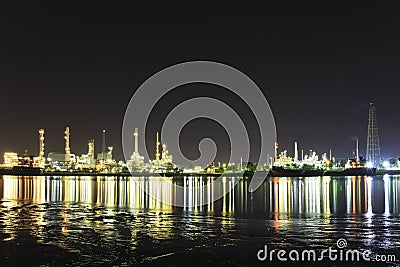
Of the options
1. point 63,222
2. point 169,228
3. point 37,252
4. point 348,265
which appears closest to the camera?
point 348,265

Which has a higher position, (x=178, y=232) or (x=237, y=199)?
(x=178, y=232)

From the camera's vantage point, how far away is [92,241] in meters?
18.3

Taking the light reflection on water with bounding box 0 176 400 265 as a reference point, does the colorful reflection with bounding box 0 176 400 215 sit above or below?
below

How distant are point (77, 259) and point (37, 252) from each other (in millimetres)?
2007

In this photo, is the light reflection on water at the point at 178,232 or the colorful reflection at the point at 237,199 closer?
the light reflection on water at the point at 178,232

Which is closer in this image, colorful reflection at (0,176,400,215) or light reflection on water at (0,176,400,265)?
light reflection on water at (0,176,400,265)

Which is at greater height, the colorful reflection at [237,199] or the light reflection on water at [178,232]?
the light reflection on water at [178,232]

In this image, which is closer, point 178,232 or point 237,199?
point 178,232

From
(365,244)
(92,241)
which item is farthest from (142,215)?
(365,244)

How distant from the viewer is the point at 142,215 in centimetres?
2794

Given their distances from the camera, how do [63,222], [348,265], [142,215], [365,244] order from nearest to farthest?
1. [348,265]
2. [365,244]
3. [63,222]
4. [142,215]

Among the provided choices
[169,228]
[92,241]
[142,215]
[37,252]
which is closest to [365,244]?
[169,228]

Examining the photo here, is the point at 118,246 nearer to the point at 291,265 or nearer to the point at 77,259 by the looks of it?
the point at 77,259

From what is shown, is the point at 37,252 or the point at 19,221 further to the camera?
the point at 19,221
